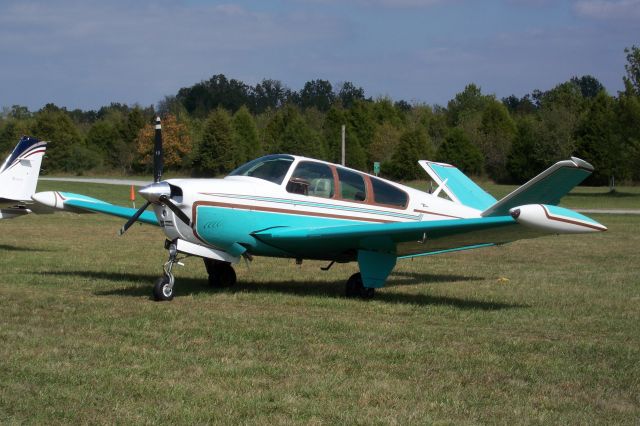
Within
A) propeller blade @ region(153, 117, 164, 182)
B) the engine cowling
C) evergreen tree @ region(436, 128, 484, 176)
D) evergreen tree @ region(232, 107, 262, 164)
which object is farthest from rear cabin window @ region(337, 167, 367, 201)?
evergreen tree @ region(436, 128, 484, 176)

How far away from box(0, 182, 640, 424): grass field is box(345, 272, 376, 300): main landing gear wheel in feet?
0.82

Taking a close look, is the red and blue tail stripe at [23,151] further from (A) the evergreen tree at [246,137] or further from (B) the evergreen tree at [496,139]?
(B) the evergreen tree at [496,139]

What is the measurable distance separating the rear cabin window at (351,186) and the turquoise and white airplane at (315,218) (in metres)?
0.01

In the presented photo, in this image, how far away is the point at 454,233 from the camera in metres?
10.8

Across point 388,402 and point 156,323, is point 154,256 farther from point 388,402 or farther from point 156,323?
point 388,402

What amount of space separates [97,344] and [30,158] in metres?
11.5

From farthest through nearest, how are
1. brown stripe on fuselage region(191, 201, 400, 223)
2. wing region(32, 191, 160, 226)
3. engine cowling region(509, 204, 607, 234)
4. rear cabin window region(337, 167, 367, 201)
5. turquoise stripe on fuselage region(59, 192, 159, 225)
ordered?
wing region(32, 191, 160, 226) → turquoise stripe on fuselage region(59, 192, 159, 225) → rear cabin window region(337, 167, 367, 201) → brown stripe on fuselage region(191, 201, 400, 223) → engine cowling region(509, 204, 607, 234)

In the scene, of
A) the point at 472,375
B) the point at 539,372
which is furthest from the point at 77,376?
the point at 539,372

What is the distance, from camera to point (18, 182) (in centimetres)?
1775

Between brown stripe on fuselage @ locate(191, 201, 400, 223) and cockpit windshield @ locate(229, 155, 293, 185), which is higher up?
cockpit windshield @ locate(229, 155, 293, 185)

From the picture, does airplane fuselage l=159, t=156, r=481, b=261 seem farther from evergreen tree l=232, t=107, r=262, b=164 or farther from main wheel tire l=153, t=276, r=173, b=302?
evergreen tree l=232, t=107, r=262, b=164

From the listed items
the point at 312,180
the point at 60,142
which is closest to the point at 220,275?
the point at 312,180

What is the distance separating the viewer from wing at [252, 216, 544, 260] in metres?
10.4

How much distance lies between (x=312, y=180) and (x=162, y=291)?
2.52 meters
